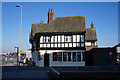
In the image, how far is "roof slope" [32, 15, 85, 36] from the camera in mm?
27125

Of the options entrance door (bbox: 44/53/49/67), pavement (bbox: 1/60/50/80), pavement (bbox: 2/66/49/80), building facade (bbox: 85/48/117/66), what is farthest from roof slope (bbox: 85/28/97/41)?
pavement (bbox: 2/66/49/80)

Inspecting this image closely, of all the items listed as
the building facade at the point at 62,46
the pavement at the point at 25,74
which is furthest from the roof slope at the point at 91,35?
the pavement at the point at 25,74

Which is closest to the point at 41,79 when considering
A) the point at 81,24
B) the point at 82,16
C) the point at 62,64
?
the point at 62,64

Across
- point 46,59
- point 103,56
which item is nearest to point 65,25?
point 46,59

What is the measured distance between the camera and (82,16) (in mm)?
29109

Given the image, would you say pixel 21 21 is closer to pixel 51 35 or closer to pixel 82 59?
pixel 51 35

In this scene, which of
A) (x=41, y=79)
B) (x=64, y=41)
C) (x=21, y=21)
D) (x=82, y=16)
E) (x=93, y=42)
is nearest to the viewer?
(x=41, y=79)

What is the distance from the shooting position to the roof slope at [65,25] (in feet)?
89.0

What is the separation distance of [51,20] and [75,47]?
7767 mm

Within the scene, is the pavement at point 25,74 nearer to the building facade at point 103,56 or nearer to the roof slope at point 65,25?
the roof slope at point 65,25

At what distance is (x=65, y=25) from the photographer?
1110 inches

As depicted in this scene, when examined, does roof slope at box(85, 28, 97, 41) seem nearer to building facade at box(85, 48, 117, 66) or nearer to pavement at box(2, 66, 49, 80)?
building facade at box(85, 48, 117, 66)

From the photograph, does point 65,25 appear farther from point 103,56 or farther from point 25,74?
point 25,74

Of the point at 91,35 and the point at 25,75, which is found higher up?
the point at 91,35
